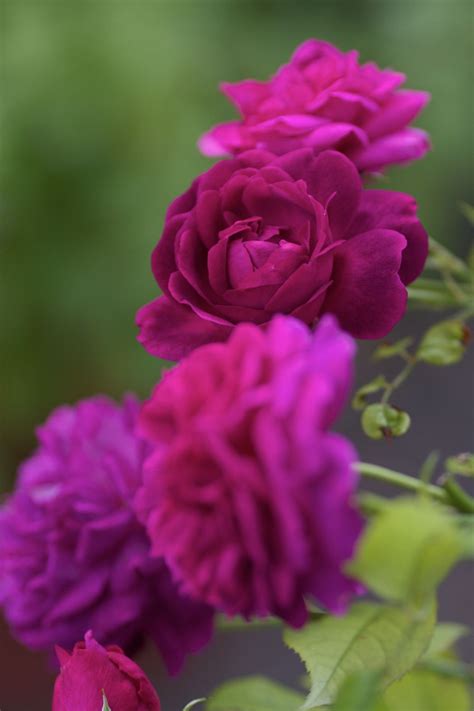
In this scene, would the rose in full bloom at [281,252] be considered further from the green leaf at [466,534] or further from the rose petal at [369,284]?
the green leaf at [466,534]

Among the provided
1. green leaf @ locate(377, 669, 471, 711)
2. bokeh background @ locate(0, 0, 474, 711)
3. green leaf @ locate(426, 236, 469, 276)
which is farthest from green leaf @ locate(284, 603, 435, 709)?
bokeh background @ locate(0, 0, 474, 711)

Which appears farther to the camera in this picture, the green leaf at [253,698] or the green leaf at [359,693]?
the green leaf at [253,698]

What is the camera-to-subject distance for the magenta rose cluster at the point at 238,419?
23cm

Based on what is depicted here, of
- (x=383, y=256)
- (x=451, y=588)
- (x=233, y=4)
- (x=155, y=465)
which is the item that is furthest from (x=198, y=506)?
(x=233, y=4)

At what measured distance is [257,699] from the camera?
401 mm

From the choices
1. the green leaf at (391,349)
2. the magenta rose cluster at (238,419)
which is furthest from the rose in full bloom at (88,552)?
the green leaf at (391,349)

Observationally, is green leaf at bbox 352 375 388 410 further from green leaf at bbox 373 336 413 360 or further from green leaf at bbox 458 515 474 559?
green leaf at bbox 458 515 474 559

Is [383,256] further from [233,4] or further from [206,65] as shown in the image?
[233,4]

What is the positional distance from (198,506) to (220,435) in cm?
2

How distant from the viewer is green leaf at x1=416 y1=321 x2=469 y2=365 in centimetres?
41

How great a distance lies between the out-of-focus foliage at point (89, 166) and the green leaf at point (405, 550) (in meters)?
1.39

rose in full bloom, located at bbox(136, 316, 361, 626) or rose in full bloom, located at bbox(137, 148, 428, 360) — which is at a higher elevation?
rose in full bloom, located at bbox(137, 148, 428, 360)

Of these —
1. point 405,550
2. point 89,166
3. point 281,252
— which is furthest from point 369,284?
point 89,166

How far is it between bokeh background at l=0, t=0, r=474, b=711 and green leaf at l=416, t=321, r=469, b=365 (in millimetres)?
1149
